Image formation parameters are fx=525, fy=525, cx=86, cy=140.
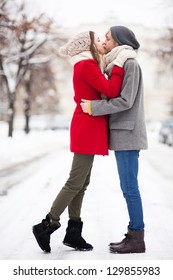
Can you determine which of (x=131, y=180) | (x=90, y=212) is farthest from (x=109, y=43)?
(x=90, y=212)

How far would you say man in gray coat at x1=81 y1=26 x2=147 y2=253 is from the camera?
4.02m

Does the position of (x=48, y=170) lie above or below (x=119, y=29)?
below

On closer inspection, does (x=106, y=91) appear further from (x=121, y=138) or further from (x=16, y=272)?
(x=16, y=272)

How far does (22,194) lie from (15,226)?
2.35 metres

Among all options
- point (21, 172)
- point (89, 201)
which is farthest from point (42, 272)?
point (21, 172)

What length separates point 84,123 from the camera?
412cm

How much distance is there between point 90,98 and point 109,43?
478 millimetres

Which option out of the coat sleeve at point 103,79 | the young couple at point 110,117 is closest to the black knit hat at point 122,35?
the young couple at point 110,117

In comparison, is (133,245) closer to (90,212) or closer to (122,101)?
(122,101)

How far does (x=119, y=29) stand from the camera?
4.15 metres

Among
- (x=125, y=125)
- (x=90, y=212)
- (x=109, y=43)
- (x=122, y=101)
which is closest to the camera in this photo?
(x=122, y=101)

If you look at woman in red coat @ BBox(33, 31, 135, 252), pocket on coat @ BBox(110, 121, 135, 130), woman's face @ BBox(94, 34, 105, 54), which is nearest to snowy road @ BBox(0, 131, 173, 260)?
woman in red coat @ BBox(33, 31, 135, 252)

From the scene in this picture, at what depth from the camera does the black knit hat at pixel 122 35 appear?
164 inches

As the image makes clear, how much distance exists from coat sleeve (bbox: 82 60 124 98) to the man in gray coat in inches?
1.9
